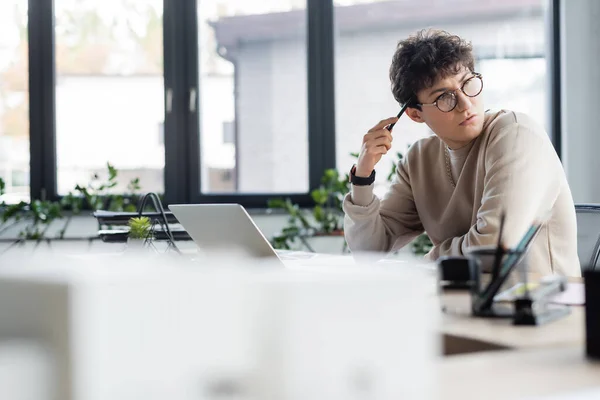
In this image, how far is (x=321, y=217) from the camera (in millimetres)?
3959

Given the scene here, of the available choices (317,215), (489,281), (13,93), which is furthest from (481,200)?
(13,93)

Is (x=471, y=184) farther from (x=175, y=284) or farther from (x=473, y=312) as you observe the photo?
(x=175, y=284)

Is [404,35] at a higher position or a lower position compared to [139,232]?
higher

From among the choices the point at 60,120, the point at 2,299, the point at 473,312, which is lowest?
the point at 473,312

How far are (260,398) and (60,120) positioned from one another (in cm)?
410

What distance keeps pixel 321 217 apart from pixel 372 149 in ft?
5.02

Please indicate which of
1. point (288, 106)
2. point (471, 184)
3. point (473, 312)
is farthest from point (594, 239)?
point (288, 106)

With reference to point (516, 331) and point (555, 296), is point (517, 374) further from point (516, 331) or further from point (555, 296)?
point (555, 296)

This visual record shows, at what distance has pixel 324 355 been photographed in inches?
20.3

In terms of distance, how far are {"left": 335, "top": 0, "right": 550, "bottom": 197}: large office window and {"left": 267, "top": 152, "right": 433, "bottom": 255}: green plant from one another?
249 mm

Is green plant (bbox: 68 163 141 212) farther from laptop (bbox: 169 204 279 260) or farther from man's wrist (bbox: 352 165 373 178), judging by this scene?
laptop (bbox: 169 204 279 260)

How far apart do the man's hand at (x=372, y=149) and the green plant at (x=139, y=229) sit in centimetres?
73

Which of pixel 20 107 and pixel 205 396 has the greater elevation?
pixel 20 107

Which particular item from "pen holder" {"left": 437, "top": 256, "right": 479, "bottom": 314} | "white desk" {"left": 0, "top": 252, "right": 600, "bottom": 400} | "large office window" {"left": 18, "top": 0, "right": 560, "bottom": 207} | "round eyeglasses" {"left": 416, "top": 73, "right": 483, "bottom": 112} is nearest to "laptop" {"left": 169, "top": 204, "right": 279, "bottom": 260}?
"pen holder" {"left": 437, "top": 256, "right": 479, "bottom": 314}
